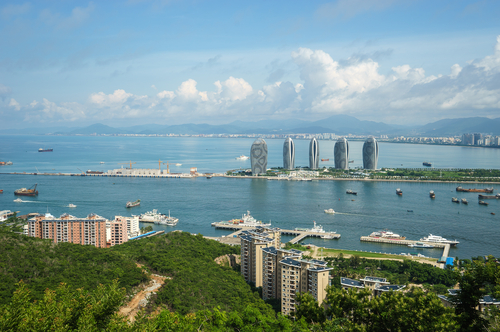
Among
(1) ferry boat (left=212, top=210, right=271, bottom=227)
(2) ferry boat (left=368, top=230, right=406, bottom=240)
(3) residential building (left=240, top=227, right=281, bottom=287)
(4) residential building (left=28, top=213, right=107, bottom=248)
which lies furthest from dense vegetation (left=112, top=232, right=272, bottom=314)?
(2) ferry boat (left=368, top=230, right=406, bottom=240)

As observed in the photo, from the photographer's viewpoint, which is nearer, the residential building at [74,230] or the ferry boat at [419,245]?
the residential building at [74,230]

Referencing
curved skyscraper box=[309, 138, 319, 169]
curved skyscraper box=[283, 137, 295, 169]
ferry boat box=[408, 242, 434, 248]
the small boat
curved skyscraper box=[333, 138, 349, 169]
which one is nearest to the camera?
ferry boat box=[408, 242, 434, 248]

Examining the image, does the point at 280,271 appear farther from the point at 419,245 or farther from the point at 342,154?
the point at 342,154

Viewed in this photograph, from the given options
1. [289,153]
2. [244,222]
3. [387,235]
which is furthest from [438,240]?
[289,153]

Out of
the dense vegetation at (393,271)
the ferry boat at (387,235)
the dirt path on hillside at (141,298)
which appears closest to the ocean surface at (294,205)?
the ferry boat at (387,235)

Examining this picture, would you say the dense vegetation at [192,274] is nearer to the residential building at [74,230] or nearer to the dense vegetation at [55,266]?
the dense vegetation at [55,266]

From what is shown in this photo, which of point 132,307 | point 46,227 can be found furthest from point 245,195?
point 132,307

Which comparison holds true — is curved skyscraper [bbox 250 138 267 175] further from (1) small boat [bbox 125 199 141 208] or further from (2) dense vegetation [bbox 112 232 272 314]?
(2) dense vegetation [bbox 112 232 272 314]
